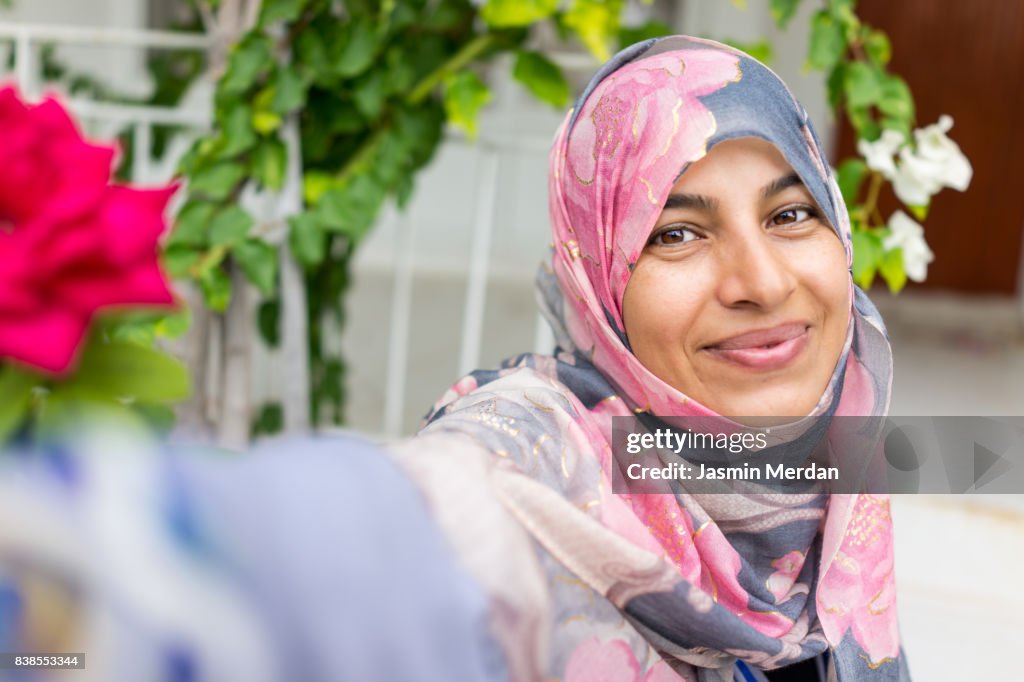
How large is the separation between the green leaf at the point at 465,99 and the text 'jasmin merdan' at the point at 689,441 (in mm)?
904

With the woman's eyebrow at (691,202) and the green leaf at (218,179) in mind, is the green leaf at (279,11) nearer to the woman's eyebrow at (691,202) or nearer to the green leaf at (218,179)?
the green leaf at (218,179)

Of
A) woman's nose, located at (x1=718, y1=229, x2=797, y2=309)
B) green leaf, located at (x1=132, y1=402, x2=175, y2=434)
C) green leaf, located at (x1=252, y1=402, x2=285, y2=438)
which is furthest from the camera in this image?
green leaf, located at (x1=252, y1=402, x2=285, y2=438)

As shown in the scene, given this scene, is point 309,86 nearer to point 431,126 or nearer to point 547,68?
point 431,126

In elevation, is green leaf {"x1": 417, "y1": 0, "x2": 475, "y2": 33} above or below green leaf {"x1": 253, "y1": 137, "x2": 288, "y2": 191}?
above

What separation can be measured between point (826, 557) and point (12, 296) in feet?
3.43

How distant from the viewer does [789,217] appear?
1141 millimetres

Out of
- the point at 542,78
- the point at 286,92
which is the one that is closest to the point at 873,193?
the point at 542,78

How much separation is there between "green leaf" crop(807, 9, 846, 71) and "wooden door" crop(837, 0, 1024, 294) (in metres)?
3.97

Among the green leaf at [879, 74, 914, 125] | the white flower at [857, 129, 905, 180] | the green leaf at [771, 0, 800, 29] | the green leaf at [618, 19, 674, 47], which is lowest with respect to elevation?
the white flower at [857, 129, 905, 180]

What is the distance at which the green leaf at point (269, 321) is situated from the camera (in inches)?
83.3

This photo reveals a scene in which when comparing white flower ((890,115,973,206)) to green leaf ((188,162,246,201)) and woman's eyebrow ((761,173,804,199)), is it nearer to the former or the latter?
woman's eyebrow ((761,173,804,199))

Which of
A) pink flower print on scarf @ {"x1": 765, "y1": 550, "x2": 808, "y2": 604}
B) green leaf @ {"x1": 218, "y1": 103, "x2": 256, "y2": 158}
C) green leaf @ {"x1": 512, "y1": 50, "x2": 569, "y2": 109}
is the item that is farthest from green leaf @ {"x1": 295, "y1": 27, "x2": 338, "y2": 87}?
pink flower print on scarf @ {"x1": 765, "y1": 550, "x2": 808, "y2": 604}

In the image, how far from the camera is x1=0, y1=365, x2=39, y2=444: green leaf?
18.0 inches

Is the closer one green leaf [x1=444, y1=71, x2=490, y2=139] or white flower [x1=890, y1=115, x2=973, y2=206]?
white flower [x1=890, y1=115, x2=973, y2=206]
